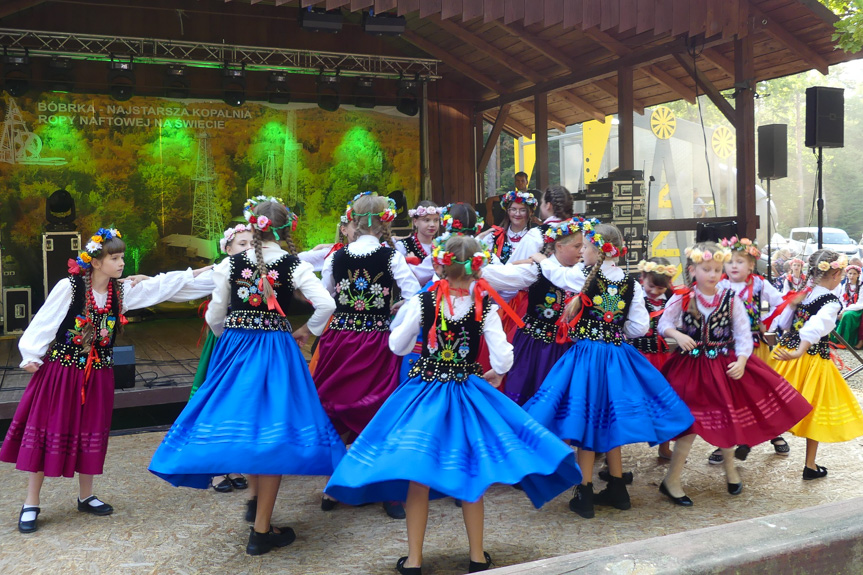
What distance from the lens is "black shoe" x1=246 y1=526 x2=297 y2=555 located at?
3.35 meters

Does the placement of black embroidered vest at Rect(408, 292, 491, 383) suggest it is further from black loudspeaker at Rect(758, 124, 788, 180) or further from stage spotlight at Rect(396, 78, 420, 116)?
stage spotlight at Rect(396, 78, 420, 116)

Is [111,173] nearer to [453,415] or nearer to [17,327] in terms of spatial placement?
→ [17,327]

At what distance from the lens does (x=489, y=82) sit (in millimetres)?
11883

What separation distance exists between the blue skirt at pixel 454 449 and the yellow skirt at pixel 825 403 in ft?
7.03

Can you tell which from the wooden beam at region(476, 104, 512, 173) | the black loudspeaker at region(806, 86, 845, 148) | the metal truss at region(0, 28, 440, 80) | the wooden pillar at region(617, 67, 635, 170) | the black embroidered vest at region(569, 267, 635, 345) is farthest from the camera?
the wooden beam at region(476, 104, 512, 173)

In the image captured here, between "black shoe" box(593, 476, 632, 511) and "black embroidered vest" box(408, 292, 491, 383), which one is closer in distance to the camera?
"black embroidered vest" box(408, 292, 491, 383)

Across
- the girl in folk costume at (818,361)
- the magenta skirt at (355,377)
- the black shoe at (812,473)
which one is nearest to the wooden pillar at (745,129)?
the girl in folk costume at (818,361)

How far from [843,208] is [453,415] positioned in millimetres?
39927

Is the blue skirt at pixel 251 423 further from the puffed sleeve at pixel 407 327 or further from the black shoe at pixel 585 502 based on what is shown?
the black shoe at pixel 585 502

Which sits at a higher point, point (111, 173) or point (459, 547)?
point (111, 173)

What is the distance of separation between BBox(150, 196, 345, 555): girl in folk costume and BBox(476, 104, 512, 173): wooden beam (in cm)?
884

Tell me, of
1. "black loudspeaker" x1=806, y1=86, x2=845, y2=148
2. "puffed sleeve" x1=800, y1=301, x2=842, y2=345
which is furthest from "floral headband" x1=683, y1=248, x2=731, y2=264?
"black loudspeaker" x1=806, y1=86, x2=845, y2=148

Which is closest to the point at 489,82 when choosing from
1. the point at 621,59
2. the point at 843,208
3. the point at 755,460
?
the point at 621,59

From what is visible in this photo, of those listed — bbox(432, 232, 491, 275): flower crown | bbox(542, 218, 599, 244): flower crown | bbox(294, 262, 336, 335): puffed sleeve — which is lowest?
bbox(294, 262, 336, 335): puffed sleeve
